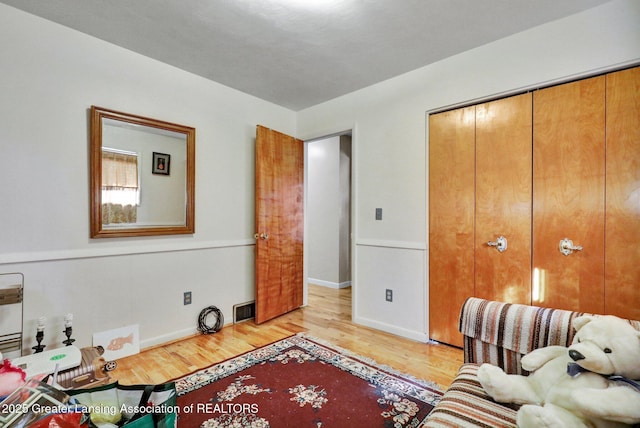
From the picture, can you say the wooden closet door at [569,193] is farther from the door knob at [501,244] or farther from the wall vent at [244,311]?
the wall vent at [244,311]

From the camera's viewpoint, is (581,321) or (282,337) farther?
(282,337)

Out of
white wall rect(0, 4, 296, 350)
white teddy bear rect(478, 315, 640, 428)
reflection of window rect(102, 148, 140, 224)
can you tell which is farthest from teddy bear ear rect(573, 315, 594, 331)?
reflection of window rect(102, 148, 140, 224)

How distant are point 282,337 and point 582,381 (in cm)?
222

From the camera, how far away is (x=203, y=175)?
2852mm

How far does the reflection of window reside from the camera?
7.44 ft

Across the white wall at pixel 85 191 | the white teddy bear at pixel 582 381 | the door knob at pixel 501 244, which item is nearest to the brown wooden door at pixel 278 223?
the white wall at pixel 85 191

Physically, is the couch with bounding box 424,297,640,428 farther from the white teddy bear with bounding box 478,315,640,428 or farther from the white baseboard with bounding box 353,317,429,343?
the white baseboard with bounding box 353,317,429,343

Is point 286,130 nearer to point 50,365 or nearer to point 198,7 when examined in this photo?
point 198,7

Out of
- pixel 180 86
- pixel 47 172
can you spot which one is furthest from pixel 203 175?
pixel 47 172

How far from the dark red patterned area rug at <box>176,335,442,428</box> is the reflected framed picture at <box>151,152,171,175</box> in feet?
5.60

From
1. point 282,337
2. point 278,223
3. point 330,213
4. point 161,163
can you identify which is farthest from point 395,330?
point 161,163

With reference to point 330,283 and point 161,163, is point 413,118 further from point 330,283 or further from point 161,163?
point 330,283

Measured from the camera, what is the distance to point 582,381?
0.95 metres

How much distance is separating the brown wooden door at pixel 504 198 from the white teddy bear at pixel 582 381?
1156 mm
